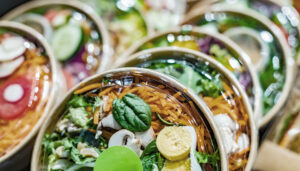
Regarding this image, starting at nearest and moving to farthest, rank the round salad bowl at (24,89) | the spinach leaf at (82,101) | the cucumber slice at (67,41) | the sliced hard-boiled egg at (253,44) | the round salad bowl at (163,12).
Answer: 1. the spinach leaf at (82,101)
2. the round salad bowl at (24,89)
3. the sliced hard-boiled egg at (253,44)
4. the cucumber slice at (67,41)
5. the round salad bowl at (163,12)

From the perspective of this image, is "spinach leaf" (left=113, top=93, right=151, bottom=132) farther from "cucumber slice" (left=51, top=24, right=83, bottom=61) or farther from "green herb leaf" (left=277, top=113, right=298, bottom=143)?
"green herb leaf" (left=277, top=113, right=298, bottom=143)

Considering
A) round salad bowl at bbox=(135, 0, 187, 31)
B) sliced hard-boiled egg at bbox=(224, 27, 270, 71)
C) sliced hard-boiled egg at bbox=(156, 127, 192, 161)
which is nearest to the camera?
sliced hard-boiled egg at bbox=(156, 127, 192, 161)

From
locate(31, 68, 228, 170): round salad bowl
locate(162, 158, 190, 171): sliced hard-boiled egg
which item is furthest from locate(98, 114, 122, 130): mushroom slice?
locate(162, 158, 190, 171): sliced hard-boiled egg

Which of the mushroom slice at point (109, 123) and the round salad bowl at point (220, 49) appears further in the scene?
the round salad bowl at point (220, 49)

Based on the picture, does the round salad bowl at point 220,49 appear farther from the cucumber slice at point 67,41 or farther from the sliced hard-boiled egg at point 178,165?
the sliced hard-boiled egg at point 178,165

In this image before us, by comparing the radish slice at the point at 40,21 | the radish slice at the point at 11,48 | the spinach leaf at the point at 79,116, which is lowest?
the spinach leaf at the point at 79,116

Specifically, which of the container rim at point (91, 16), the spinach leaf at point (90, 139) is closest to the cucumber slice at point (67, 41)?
the container rim at point (91, 16)

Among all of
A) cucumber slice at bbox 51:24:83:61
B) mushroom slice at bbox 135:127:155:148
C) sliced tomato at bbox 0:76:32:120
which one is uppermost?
cucumber slice at bbox 51:24:83:61
